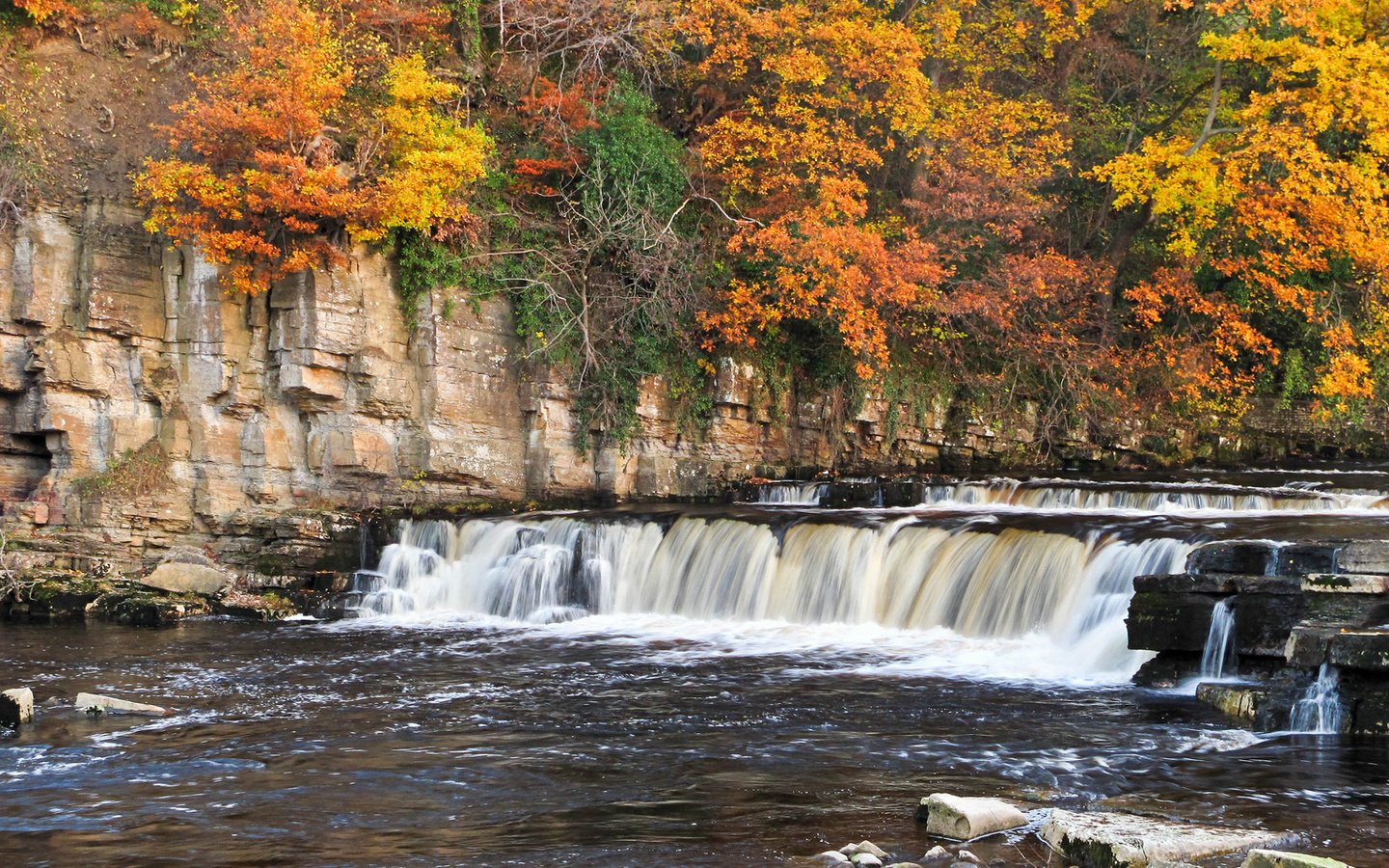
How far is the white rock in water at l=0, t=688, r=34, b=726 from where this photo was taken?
38.5 ft

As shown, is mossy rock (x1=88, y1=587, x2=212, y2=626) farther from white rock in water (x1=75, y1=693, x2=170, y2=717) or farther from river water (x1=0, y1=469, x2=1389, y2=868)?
white rock in water (x1=75, y1=693, x2=170, y2=717)

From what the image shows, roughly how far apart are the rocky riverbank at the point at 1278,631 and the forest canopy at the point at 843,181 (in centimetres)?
986

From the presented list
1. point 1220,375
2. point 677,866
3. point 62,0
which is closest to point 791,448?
point 1220,375

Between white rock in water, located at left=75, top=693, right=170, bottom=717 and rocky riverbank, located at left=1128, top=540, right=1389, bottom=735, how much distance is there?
910cm

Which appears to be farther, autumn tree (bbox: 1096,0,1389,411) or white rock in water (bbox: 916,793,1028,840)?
autumn tree (bbox: 1096,0,1389,411)

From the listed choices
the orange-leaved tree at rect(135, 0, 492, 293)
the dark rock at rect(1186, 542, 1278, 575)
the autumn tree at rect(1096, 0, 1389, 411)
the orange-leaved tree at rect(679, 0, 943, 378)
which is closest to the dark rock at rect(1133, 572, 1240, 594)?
the dark rock at rect(1186, 542, 1278, 575)

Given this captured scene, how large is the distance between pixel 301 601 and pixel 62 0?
10939mm

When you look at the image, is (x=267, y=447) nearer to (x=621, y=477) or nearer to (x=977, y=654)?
(x=621, y=477)

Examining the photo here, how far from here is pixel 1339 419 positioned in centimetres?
2541

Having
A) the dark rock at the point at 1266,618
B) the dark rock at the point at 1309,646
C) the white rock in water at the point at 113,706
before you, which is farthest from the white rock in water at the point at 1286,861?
the white rock in water at the point at 113,706

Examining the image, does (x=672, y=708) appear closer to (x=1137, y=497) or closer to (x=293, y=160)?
(x=1137, y=497)

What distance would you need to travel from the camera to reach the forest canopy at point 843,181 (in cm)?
2086

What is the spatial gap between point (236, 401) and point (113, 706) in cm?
934

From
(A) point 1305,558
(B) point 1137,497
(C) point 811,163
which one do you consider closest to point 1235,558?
(A) point 1305,558
